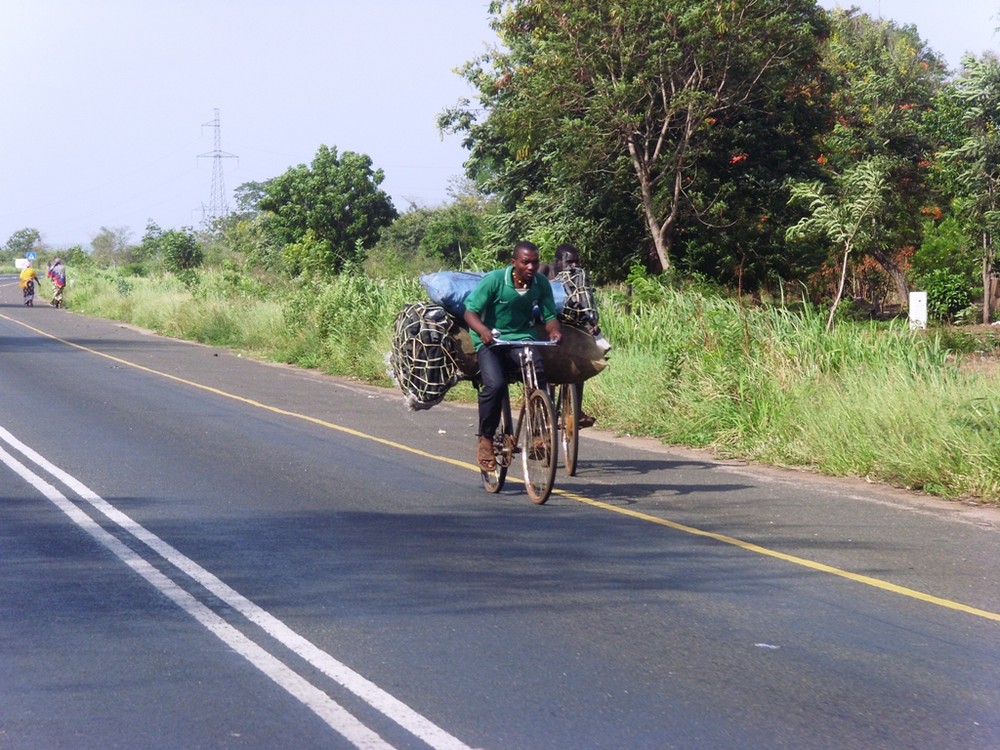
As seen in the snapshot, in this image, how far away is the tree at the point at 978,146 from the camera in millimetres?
24708

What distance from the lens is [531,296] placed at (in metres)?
9.99

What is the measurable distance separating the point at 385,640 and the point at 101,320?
38964 millimetres

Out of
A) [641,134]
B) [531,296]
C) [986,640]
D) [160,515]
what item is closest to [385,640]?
[986,640]

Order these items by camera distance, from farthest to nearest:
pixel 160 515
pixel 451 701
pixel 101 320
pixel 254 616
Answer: pixel 101 320 < pixel 160 515 < pixel 254 616 < pixel 451 701

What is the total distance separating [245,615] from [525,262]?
163 inches

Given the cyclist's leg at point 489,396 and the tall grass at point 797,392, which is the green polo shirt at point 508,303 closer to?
the cyclist's leg at point 489,396

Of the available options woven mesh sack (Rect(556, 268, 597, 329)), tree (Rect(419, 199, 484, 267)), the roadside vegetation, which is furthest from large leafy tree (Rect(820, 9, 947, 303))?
woven mesh sack (Rect(556, 268, 597, 329))

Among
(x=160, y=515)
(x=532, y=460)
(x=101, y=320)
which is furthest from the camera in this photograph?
(x=101, y=320)

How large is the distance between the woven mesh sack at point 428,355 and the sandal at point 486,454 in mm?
526

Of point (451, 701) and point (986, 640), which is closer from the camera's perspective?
point (451, 701)

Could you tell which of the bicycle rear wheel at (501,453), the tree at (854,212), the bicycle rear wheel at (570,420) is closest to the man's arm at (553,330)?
the bicycle rear wheel at (501,453)

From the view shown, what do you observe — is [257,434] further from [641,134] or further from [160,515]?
[641,134]

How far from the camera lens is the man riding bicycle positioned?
32.2 feet

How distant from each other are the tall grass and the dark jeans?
3.44 meters
